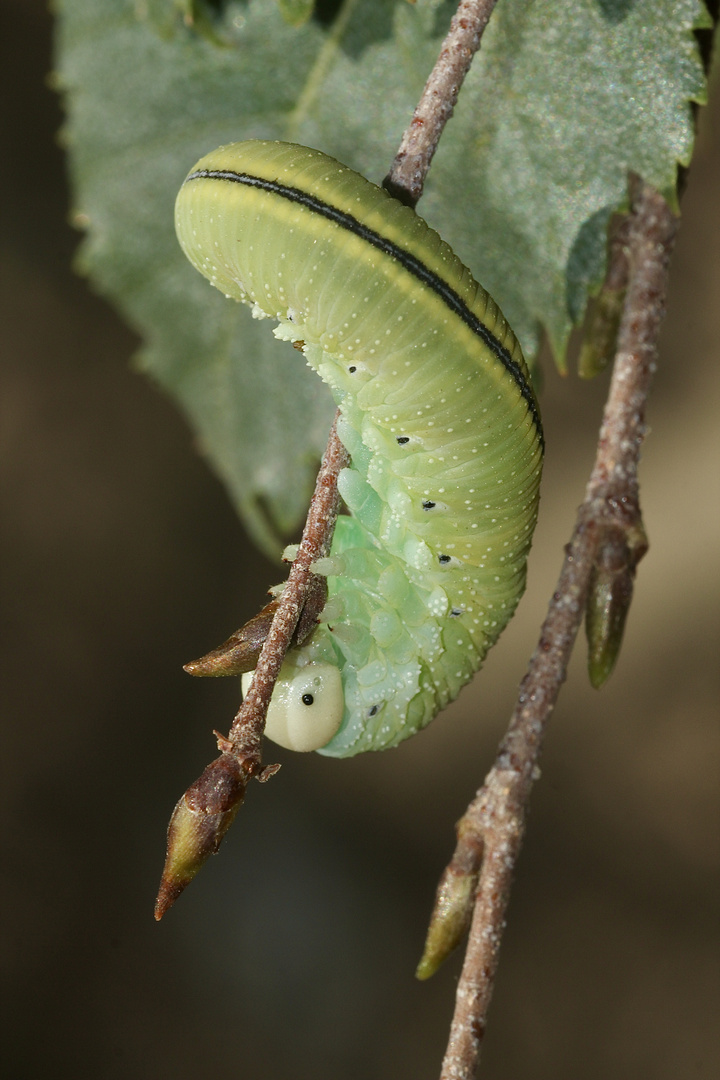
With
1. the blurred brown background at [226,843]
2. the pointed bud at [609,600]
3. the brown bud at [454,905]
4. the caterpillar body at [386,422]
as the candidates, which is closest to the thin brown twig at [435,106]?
the caterpillar body at [386,422]

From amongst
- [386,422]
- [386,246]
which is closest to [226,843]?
[386,422]

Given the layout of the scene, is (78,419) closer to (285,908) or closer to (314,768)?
(314,768)

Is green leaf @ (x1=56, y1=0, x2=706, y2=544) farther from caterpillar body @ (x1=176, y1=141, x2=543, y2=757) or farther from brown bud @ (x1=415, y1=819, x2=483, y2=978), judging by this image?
brown bud @ (x1=415, y1=819, x2=483, y2=978)

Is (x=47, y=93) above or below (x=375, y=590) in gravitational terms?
above

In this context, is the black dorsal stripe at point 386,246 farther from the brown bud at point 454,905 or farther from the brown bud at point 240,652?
the brown bud at point 454,905

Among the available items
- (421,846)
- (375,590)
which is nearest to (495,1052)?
(421,846)

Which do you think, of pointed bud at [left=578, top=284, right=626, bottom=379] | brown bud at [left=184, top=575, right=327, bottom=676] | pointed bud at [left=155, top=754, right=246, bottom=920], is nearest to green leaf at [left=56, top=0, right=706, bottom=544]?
pointed bud at [left=578, top=284, right=626, bottom=379]

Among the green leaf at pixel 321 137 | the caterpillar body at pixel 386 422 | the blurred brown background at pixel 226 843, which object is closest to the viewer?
the caterpillar body at pixel 386 422
